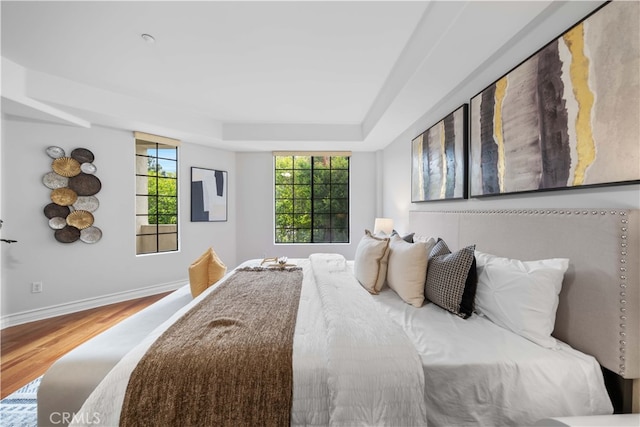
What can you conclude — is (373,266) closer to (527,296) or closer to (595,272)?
(527,296)

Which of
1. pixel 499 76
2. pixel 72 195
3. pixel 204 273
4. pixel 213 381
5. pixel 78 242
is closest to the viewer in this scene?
pixel 213 381

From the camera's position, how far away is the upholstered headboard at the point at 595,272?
97cm

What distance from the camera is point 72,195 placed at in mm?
3021

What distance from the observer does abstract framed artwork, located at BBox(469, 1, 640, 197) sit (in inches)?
38.7

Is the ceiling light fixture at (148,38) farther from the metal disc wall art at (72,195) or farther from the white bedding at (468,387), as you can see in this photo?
the white bedding at (468,387)

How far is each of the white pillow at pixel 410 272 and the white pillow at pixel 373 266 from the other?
96 millimetres

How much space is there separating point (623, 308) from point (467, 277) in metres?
0.58

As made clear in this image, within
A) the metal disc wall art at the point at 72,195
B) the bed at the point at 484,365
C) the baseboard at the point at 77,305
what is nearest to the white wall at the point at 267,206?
the baseboard at the point at 77,305

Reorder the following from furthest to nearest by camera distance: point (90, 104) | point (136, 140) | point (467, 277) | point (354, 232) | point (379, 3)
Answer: point (354, 232) < point (136, 140) < point (90, 104) < point (379, 3) < point (467, 277)

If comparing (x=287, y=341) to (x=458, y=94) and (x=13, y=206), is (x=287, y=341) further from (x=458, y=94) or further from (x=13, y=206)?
(x=13, y=206)

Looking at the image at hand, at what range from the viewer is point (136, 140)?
3.64m

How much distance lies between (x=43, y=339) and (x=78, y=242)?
1.18m

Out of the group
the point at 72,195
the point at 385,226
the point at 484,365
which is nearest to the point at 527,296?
the point at 484,365

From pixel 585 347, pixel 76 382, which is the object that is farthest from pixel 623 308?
pixel 76 382
